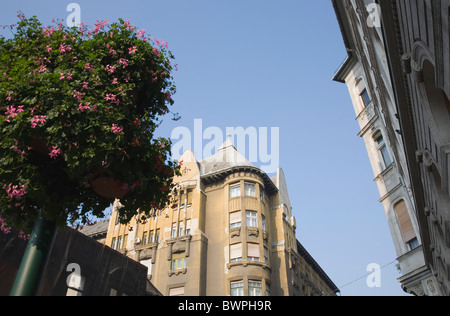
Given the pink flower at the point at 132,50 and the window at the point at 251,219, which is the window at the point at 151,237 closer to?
the window at the point at 251,219

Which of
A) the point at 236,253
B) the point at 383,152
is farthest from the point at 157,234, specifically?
the point at 383,152

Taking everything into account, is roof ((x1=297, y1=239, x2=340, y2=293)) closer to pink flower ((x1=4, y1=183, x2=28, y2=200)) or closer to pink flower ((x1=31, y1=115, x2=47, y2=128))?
pink flower ((x1=4, y1=183, x2=28, y2=200))

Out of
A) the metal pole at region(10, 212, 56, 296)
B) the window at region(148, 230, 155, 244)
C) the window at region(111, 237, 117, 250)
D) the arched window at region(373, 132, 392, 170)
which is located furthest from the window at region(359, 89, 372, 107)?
the window at region(111, 237, 117, 250)

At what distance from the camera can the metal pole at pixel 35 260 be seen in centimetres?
425

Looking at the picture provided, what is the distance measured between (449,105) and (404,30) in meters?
1.98

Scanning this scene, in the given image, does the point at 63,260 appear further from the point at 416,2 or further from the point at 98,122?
the point at 416,2

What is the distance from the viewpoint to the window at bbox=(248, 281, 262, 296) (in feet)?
91.9

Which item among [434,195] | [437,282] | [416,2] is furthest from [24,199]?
[437,282]

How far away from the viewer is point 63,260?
15.4 metres

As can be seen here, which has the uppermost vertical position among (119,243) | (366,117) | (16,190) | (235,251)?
(366,117)

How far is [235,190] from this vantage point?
110 feet

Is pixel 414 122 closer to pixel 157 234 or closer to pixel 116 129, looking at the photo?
pixel 116 129

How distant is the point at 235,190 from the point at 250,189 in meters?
1.53

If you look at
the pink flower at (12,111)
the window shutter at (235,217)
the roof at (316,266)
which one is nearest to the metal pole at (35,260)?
the pink flower at (12,111)
